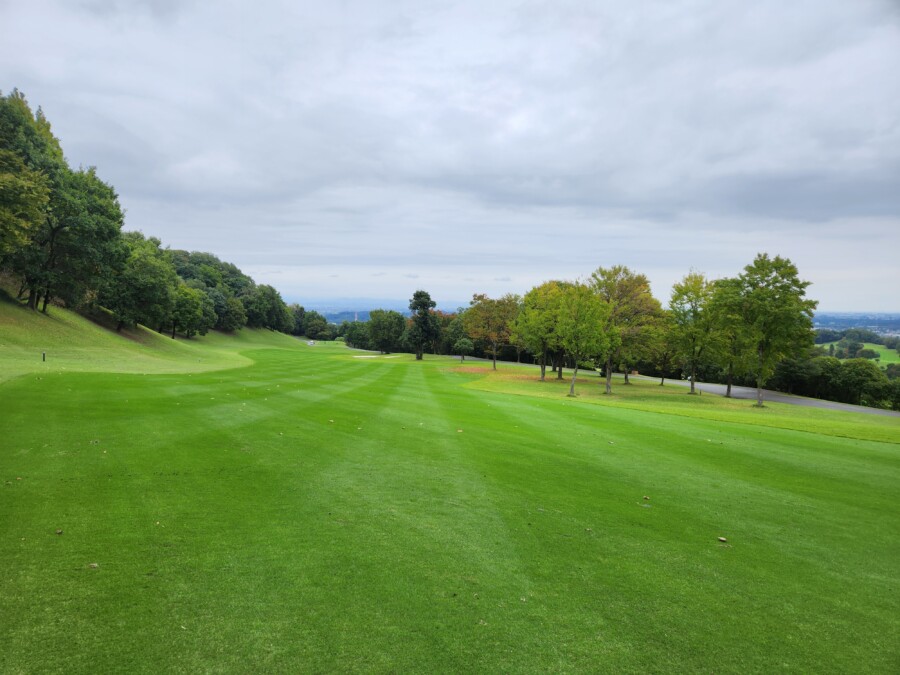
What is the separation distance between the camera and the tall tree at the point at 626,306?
4606cm

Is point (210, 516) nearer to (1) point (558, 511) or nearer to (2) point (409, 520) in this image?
(2) point (409, 520)

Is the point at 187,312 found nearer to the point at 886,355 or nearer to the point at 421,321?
the point at 421,321

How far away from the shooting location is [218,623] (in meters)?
4.32

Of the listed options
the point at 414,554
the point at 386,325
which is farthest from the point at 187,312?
the point at 414,554

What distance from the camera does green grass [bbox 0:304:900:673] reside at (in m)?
4.22

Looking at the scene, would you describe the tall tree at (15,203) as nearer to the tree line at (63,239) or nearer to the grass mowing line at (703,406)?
the tree line at (63,239)

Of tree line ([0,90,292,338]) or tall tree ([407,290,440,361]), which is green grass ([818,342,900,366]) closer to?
tall tree ([407,290,440,361])

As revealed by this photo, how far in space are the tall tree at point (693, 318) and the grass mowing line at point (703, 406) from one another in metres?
4.64

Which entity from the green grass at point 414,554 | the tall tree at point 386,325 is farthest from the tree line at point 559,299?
the tall tree at point 386,325

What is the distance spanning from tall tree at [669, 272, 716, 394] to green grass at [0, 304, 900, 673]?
108 feet

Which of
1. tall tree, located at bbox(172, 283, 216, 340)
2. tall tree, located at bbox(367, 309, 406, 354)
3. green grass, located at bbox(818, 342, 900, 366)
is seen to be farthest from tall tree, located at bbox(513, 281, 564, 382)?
green grass, located at bbox(818, 342, 900, 366)

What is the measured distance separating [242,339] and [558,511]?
10069cm

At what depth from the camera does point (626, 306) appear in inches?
1870

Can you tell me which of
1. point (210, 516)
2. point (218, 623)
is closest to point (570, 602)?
point (218, 623)
